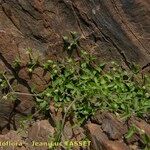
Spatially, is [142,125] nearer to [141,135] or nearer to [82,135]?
[141,135]

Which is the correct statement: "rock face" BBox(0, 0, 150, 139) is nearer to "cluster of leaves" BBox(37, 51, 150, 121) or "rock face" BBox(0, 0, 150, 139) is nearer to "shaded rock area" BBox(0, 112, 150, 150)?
"cluster of leaves" BBox(37, 51, 150, 121)

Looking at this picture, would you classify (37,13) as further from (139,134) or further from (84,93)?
(139,134)

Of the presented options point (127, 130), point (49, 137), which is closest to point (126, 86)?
point (127, 130)

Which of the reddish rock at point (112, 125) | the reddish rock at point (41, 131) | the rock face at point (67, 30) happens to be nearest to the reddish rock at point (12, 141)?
the reddish rock at point (41, 131)

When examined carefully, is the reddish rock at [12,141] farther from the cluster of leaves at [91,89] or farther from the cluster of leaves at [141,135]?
the cluster of leaves at [141,135]

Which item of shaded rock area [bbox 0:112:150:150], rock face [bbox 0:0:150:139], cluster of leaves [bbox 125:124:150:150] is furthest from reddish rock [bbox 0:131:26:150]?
cluster of leaves [bbox 125:124:150:150]

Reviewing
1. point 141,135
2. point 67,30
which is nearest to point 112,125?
point 141,135
